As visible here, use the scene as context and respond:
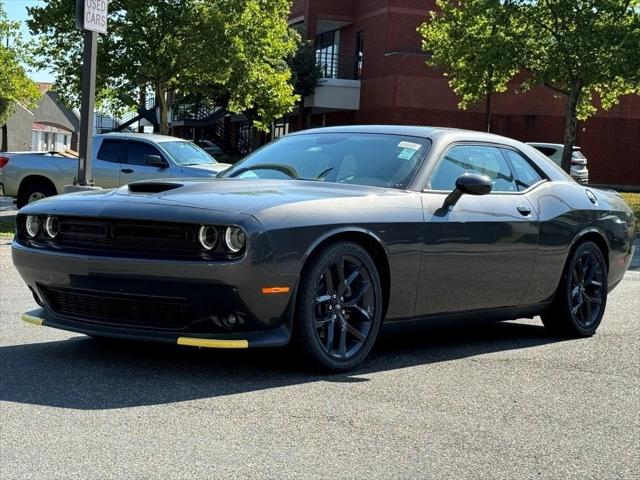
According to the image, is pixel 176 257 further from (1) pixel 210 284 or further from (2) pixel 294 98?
(2) pixel 294 98

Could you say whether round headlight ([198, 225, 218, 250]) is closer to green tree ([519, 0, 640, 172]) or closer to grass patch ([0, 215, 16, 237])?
grass patch ([0, 215, 16, 237])

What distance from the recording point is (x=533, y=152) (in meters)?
7.42

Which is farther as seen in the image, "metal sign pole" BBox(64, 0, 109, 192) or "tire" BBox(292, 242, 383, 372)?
"metal sign pole" BBox(64, 0, 109, 192)

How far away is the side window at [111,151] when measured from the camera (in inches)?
688

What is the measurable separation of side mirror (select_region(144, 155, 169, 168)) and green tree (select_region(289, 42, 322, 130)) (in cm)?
2416

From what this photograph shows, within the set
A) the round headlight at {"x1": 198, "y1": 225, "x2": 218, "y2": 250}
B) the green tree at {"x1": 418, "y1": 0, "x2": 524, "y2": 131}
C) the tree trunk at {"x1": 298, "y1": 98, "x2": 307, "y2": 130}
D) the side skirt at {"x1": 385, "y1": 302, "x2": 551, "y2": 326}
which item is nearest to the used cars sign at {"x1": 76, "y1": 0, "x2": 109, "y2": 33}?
the side skirt at {"x1": 385, "y1": 302, "x2": 551, "y2": 326}

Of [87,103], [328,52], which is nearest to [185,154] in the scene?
[87,103]

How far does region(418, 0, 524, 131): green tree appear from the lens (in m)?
26.8

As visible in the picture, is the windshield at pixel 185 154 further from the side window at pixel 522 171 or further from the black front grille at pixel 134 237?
the black front grille at pixel 134 237

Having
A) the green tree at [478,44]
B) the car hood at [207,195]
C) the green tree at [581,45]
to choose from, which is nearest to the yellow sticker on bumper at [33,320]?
the car hood at [207,195]

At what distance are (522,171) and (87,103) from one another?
7.37 meters

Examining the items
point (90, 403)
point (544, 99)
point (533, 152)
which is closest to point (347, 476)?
point (90, 403)

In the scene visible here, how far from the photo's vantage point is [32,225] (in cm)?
566

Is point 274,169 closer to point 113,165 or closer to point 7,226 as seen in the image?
point 7,226
